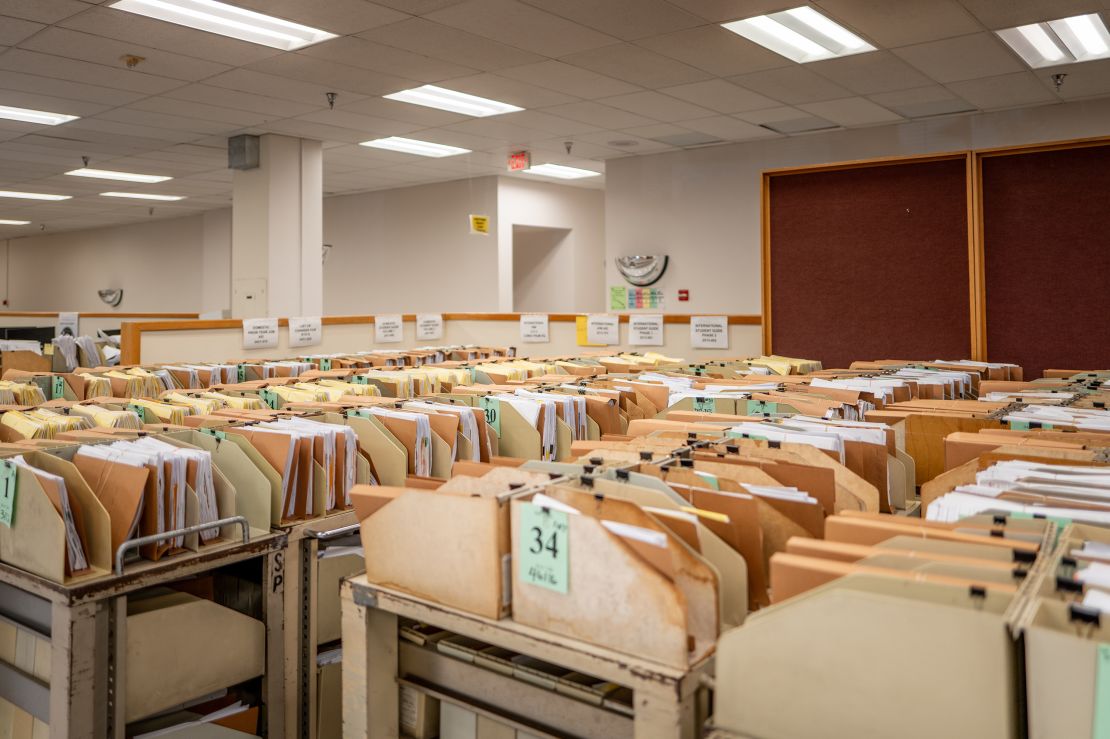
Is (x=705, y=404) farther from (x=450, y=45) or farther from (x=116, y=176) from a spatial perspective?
(x=116, y=176)

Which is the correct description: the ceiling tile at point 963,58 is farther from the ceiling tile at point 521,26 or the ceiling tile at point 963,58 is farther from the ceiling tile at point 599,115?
the ceiling tile at point 599,115

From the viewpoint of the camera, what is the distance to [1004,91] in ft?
20.9

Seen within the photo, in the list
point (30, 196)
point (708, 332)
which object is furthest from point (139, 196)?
point (708, 332)

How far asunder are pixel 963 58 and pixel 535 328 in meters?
4.07

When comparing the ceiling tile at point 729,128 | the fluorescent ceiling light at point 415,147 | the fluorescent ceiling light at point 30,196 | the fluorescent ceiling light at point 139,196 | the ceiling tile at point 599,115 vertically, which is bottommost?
the ceiling tile at point 599,115

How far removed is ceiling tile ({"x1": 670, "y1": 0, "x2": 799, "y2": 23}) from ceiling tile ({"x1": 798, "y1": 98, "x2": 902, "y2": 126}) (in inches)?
91.7

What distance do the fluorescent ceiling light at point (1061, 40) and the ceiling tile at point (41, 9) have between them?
5251 millimetres

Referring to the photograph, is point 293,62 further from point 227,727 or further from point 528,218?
point 528,218

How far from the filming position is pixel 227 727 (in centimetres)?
215

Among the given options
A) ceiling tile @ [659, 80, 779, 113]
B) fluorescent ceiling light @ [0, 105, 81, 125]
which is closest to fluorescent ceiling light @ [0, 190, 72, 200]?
fluorescent ceiling light @ [0, 105, 81, 125]

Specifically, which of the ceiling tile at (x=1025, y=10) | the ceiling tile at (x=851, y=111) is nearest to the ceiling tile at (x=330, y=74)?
the ceiling tile at (x=851, y=111)

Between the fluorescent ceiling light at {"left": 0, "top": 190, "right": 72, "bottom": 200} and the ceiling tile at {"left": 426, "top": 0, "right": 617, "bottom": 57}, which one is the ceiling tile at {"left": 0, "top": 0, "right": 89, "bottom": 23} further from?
the fluorescent ceiling light at {"left": 0, "top": 190, "right": 72, "bottom": 200}

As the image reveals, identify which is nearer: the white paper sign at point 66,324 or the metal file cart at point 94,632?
the metal file cart at point 94,632

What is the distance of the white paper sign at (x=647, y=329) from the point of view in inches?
277
